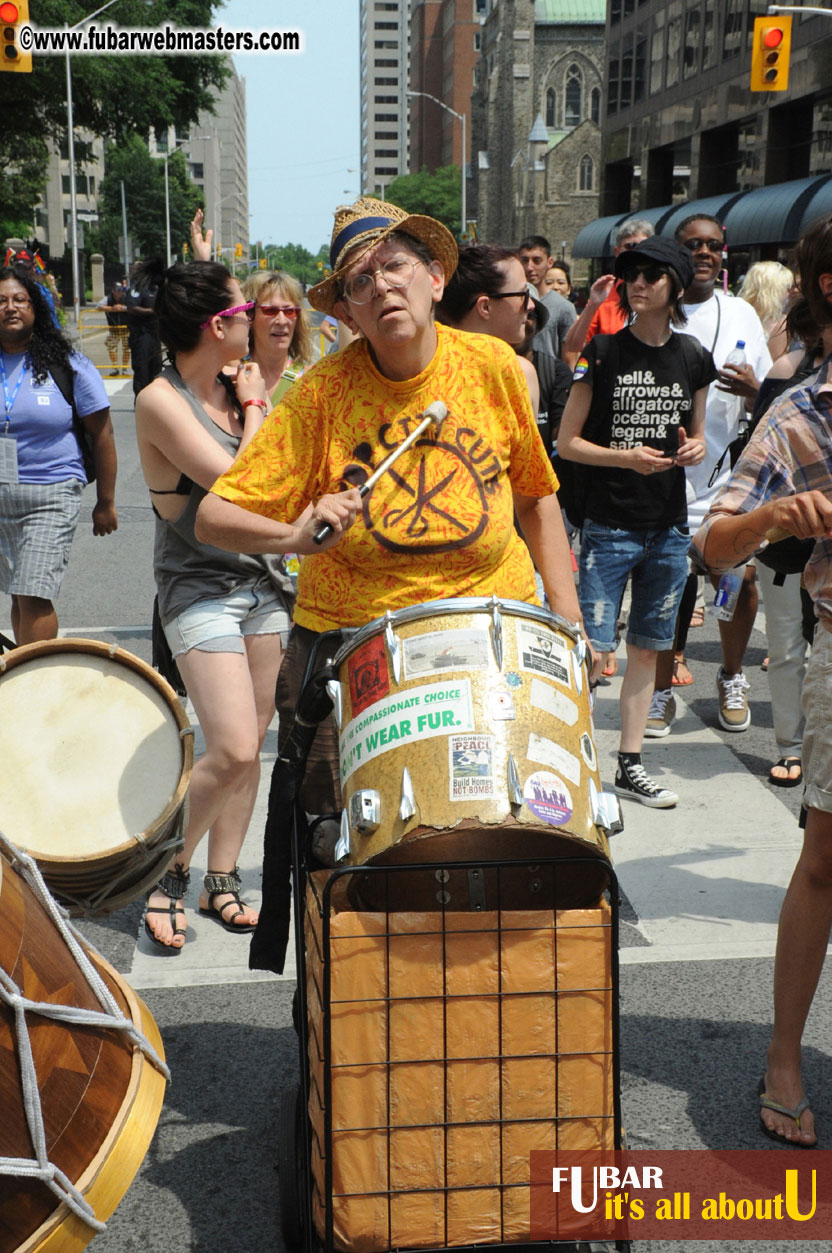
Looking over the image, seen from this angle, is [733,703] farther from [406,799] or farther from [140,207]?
[140,207]

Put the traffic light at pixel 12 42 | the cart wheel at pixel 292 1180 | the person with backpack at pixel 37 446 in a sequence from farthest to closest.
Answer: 1. the traffic light at pixel 12 42
2. the person with backpack at pixel 37 446
3. the cart wheel at pixel 292 1180

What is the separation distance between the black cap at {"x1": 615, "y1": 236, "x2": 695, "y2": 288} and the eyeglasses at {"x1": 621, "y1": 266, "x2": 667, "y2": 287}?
0.03 metres

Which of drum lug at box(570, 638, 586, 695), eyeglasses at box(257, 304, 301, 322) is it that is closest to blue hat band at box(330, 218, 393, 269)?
drum lug at box(570, 638, 586, 695)

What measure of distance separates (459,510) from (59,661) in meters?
1.37

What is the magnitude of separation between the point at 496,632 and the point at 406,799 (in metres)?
0.37

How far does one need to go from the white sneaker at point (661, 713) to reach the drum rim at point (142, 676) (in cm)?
339

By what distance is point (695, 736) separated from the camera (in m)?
6.59

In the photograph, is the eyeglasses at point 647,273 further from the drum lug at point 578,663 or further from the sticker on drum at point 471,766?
the sticker on drum at point 471,766

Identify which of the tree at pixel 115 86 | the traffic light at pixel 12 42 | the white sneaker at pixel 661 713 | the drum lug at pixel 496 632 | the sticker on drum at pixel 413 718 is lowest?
the white sneaker at pixel 661 713

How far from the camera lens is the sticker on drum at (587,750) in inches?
98.7

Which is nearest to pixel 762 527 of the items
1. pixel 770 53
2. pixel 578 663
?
pixel 578 663

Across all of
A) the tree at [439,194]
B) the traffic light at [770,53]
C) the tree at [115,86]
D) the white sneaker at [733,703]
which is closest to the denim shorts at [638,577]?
the white sneaker at [733,703]

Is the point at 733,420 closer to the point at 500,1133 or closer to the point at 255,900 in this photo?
the point at 255,900

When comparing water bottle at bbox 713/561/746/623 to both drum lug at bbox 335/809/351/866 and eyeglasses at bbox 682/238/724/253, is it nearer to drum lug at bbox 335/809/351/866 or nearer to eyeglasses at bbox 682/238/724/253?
eyeglasses at bbox 682/238/724/253
